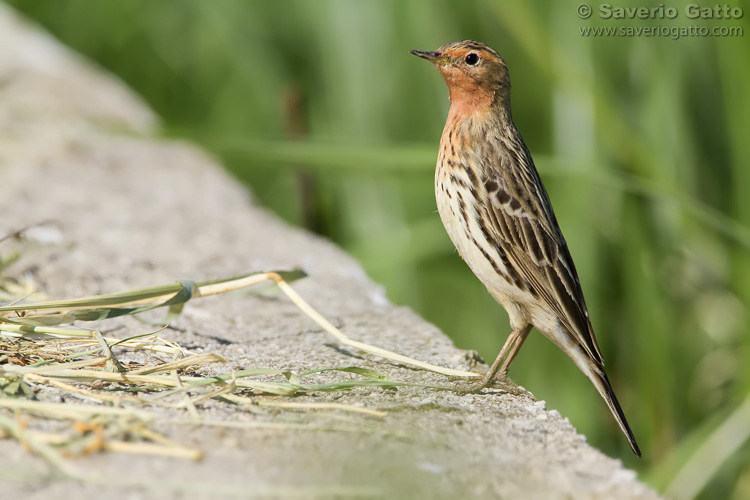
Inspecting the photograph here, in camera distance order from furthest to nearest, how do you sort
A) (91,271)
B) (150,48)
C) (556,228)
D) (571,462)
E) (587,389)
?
1. (150,48)
2. (587,389)
3. (91,271)
4. (556,228)
5. (571,462)

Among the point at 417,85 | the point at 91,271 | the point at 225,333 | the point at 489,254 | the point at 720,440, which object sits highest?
the point at 417,85

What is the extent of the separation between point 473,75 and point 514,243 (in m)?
0.76

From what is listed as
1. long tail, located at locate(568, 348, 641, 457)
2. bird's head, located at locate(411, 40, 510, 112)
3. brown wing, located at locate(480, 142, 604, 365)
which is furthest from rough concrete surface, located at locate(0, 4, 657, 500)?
bird's head, located at locate(411, 40, 510, 112)

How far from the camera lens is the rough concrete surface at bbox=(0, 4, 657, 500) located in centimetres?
178

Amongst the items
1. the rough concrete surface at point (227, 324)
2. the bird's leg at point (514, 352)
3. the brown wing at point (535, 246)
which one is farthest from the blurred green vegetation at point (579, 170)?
the bird's leg at point (514, 352)

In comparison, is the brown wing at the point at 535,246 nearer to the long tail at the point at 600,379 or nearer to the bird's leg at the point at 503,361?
the long tail at the point at 600,379

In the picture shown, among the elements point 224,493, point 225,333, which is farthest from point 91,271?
point 224,493

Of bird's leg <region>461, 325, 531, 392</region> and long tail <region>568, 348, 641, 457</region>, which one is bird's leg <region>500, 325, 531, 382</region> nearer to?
bird's leg <region>461, 325, 531, 392</region>

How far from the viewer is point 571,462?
6.46 feet

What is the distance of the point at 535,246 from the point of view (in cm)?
310

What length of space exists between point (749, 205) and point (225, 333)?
2384 millimetres

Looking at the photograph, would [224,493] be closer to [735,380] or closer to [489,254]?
[489,254]

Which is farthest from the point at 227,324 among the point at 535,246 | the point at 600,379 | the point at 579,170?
the point at 579,170

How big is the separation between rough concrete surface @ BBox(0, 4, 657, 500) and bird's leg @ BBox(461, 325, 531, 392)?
62mm
